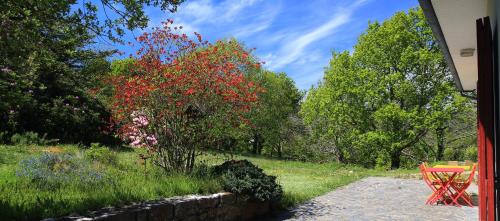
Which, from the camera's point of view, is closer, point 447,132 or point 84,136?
point 84,136

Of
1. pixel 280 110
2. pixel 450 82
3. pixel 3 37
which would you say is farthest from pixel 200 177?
pixel 280 110

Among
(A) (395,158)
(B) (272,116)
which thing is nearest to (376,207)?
(A) (395,158)

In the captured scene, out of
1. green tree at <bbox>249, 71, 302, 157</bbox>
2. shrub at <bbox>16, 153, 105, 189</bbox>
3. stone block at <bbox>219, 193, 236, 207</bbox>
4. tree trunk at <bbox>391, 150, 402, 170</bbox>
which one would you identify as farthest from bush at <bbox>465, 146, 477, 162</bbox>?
shrub at <bbox>16, 153, 105, 189</bbox>

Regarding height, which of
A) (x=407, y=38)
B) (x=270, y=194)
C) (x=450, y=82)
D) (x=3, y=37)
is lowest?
(x=270, y=194)

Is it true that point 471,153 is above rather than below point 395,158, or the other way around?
above

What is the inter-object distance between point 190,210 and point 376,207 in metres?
4.43

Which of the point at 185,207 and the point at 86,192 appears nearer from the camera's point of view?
the point at 86,192

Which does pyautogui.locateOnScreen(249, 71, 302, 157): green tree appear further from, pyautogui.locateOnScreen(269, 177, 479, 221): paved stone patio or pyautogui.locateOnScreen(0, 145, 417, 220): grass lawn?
pyautogui.locateOnScreen(0, 145, 417, 220): grass lawn

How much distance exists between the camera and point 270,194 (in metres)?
7.50

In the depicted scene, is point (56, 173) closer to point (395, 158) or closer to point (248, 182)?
point (248, 182)

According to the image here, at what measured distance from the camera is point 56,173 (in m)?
6.67

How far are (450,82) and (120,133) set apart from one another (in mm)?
18202

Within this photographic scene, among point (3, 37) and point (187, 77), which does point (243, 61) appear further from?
point (3, 37)

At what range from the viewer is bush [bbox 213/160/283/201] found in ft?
23.7
